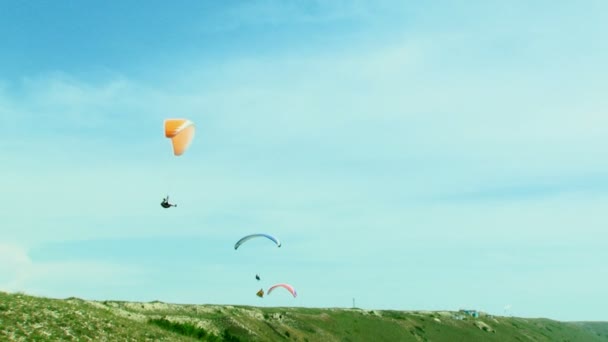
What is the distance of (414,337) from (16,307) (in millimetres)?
70492

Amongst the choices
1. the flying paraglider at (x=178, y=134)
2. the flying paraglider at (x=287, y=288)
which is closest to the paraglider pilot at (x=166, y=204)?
the flying paraglider at (x=178, y=134)

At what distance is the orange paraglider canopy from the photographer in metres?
45.2

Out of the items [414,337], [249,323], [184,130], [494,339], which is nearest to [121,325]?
[184,130]

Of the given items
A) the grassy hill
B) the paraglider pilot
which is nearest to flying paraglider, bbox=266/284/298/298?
the grassy hill

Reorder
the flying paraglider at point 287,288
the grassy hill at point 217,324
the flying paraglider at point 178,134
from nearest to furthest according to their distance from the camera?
the grassy hill at point 217,324 → the flying paraglider at point 178,134 → the flying paraglider at point 287,288

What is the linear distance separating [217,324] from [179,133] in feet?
73.8

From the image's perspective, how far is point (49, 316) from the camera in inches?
1406

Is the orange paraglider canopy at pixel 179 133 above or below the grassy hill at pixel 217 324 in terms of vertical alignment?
above

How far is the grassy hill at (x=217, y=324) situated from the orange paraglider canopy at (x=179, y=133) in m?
14.0

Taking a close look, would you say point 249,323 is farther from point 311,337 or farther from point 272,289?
point 311,337

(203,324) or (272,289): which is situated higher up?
(272,289)

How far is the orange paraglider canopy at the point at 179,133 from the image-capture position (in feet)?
148

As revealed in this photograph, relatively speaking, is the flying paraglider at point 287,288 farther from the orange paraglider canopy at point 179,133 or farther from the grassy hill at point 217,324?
the orange paraglider canopy at point 179,133

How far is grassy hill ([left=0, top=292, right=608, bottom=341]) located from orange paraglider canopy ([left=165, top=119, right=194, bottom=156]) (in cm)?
1399
